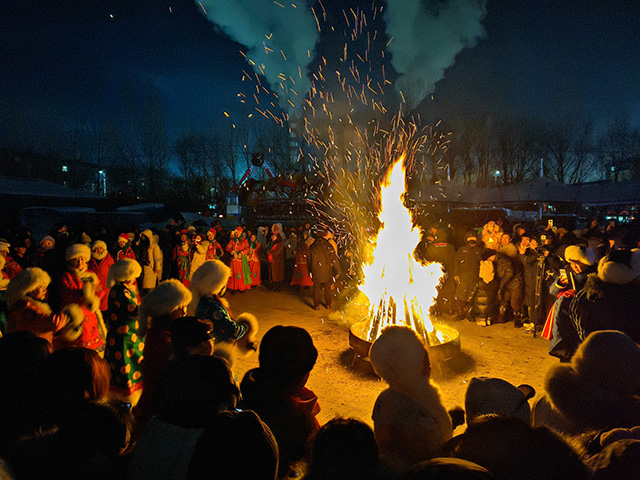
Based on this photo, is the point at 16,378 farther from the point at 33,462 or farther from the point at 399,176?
the point at 399,176

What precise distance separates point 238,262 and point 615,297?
9.95 meters

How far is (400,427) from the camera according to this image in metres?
2.00

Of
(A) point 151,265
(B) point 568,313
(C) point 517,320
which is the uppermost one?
(B) point 568,313

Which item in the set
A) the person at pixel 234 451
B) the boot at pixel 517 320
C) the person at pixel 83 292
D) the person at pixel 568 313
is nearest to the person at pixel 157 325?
the person at pixel 83 292

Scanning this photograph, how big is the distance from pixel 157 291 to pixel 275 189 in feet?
60.4

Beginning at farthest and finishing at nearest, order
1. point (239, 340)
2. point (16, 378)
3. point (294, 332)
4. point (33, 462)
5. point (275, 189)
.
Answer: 1. point (275, 189)
2. point (239, 340)
3. point (294, 332)
4. point (16, 378)
5. point (33, 462)

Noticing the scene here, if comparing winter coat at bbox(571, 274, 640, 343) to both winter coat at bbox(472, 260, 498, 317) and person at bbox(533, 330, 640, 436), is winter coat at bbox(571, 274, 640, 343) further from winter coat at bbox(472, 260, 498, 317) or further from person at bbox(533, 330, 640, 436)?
winter coat at bbox(472, 260, 498, 317)

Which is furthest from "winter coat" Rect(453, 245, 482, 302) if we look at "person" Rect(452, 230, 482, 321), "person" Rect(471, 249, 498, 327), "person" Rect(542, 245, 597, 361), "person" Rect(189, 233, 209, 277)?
"person" Rect(189, 233, 209, 277)

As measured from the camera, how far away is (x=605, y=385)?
6.73ft

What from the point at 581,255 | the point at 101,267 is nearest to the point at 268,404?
the point at 581,255

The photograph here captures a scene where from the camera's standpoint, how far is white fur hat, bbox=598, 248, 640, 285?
11.1 feet

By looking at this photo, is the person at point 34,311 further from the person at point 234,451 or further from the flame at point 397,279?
the flame at point 397,279

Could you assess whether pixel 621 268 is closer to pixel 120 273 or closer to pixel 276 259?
pixel 120 273

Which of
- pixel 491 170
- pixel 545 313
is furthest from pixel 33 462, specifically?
pixel 491 170
